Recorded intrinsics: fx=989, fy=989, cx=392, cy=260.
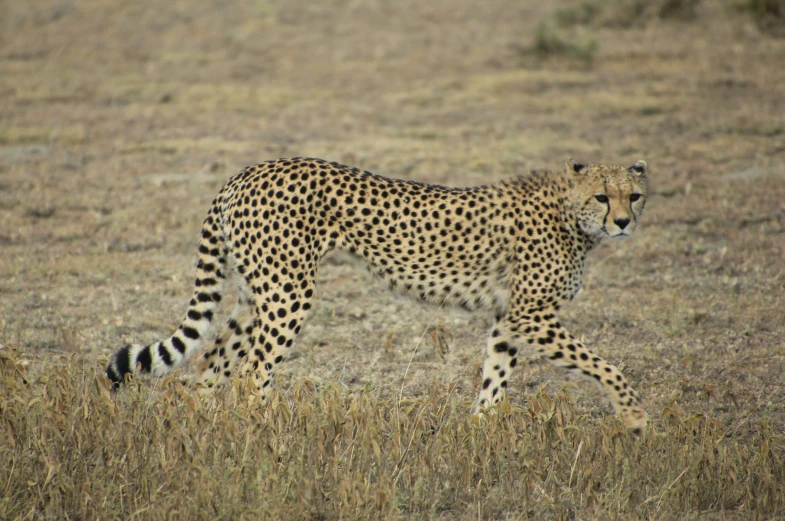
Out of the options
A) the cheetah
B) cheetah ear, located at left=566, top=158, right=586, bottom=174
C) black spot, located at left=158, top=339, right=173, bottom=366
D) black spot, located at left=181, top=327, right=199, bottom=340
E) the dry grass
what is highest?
cheetah ear, located at left=566, top=158, right=586, bottom=174

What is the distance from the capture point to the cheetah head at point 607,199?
4734mm

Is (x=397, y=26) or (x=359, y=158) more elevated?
(x=397, y=26)

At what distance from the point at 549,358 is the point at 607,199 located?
32.6 inches

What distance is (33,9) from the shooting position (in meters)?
19.0

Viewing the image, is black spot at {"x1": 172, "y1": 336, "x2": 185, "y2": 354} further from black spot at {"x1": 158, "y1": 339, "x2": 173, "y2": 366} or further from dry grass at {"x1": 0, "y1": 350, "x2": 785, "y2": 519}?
dry grass at {"x1": 0, "y1": 350, "x2": 785, "y2": 519}

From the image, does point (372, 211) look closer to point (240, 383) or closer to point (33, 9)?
point (240, 383)

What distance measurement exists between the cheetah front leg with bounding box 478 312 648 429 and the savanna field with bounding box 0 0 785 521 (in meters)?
0.18

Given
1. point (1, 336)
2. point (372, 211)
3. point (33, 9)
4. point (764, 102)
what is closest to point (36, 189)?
point (1, 336)

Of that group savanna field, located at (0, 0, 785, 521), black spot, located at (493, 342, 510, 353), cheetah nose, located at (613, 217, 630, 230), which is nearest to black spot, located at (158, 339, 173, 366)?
savanna field, located at (0, 0, 785, 521)

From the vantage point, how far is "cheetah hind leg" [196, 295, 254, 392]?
15.7 feet

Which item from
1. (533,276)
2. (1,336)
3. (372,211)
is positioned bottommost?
(1,336)

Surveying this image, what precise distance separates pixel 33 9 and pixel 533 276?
16785 millimetres

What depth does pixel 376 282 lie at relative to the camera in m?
5.03

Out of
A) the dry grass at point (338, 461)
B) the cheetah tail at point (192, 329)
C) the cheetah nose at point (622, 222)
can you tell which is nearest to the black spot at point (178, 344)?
the cheetah tail at point (192, 329)
